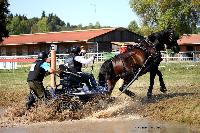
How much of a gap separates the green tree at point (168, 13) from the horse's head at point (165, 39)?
32564mm

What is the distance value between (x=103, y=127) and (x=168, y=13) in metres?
39.0

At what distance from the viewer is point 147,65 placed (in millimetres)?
15039

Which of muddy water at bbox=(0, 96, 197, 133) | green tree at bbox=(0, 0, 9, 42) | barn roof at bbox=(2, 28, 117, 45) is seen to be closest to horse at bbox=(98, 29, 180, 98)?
muddy water at bbox=(0, 96, 197, 133)

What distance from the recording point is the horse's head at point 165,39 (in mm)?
15453

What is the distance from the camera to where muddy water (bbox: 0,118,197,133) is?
11.0 metres

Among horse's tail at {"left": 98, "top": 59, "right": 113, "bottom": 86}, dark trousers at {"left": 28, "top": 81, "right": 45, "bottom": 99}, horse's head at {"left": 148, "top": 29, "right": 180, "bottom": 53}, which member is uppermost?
horse's head at {"left": 148, "top": 29, "right": 180, "bottom": 53}

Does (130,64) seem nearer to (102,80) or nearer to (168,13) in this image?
(102,80)

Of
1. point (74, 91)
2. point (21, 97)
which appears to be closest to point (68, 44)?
point (21, 97)

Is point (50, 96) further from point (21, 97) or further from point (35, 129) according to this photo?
point (21, 97)

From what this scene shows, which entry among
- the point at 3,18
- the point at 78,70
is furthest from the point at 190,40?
the point at 78,70

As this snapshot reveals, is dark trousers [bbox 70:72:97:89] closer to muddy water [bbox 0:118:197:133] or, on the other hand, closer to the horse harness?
the horse harness

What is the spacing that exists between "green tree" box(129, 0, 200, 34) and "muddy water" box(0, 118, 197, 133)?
121 feet

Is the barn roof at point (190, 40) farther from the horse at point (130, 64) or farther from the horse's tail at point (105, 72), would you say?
the horse's tail at point (105, 72)

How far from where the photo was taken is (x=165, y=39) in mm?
15688
